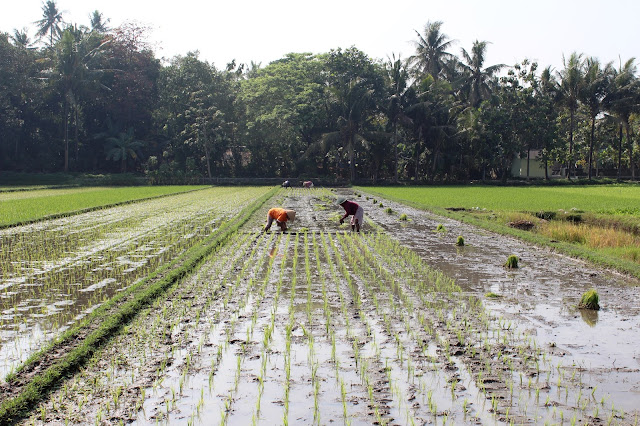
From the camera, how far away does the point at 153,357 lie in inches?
161

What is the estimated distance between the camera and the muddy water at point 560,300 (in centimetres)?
401

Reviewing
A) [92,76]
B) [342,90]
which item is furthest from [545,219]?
[92,76]

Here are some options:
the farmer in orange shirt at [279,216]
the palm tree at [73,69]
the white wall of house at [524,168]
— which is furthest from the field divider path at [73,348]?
the white wall of house at [524,168]

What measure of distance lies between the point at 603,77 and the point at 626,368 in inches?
1491

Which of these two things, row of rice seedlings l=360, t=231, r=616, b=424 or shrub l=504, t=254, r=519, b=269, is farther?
shrub l=504, t=254, r=519, b=269

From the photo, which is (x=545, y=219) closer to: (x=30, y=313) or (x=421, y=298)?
(x=421, y=298)

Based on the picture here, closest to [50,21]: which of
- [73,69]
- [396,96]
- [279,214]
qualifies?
[73,69]

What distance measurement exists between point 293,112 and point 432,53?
1157 cm

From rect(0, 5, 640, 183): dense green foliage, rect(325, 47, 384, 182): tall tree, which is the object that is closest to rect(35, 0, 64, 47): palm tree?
rect(0, 5, 640, 183): dense green foliage

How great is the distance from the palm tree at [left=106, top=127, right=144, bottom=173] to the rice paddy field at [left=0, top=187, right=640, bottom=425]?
30.7 metres

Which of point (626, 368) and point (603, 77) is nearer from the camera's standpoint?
point (626, 368)

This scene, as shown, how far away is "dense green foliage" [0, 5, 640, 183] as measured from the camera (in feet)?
119

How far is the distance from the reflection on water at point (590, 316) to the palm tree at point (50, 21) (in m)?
54.0

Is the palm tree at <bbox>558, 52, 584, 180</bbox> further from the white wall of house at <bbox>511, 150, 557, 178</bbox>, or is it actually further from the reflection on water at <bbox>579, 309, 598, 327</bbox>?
the reflection on water at <bbox>579, 309, 598, 327</bbox>
